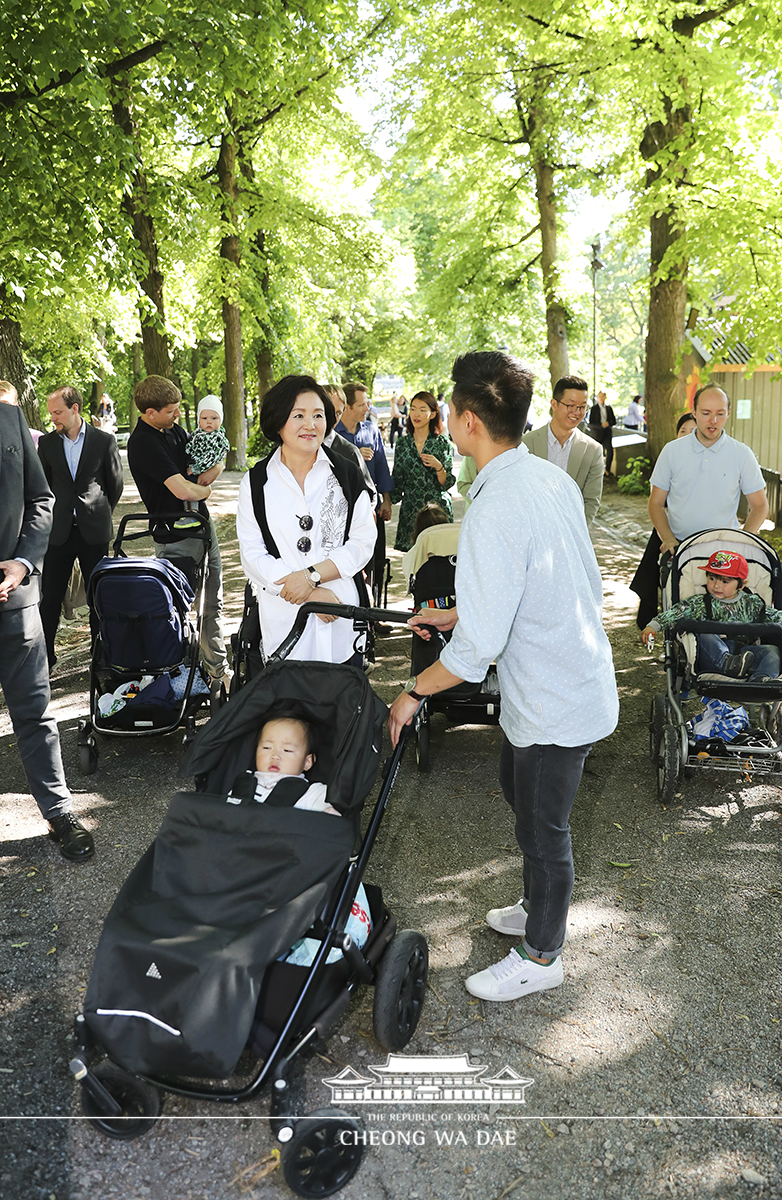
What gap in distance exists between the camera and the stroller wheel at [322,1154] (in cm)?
266

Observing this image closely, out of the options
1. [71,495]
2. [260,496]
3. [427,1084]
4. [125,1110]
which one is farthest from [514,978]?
[71,495]

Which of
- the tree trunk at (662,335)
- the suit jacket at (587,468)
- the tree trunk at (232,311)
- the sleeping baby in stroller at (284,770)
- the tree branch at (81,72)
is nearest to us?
the sleeping baby in stroller at (284,770)

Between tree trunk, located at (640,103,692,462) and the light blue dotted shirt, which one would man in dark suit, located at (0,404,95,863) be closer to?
the light blue dotted shirt

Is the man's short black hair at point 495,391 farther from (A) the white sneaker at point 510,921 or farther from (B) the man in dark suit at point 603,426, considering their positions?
(B) the man in dark suit at point 603,426

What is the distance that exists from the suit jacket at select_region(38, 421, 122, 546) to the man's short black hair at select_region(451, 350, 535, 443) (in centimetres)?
442

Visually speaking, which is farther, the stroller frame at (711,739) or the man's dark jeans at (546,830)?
the stroller frame at (711,739)

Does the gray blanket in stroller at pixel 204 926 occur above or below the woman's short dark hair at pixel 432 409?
below

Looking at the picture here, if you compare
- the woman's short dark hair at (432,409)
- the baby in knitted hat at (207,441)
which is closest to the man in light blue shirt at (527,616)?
the baby in knitted hat at (207,441)

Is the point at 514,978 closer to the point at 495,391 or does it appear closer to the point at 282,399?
the point at 495,391

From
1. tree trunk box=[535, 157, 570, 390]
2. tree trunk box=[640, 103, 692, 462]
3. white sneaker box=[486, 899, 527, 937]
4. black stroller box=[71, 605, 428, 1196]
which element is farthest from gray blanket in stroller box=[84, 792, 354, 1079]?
tree trunk box=[535, 157, 570, 390]

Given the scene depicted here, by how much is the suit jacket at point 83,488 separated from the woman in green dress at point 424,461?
2490 millimetres

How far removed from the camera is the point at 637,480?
739 inches

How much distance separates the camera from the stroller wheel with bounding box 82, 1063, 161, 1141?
2.83 meters

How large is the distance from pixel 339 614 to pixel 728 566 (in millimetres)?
2862
